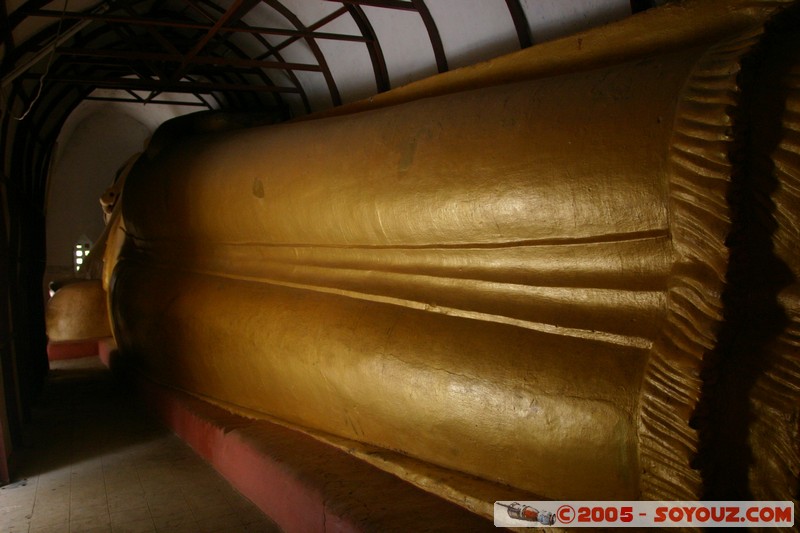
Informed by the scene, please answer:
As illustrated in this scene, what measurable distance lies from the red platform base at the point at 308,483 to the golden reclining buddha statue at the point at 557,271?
7cm

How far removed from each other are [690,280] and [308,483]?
1.31m

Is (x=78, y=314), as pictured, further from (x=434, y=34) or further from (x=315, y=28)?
(x=434, y=34)

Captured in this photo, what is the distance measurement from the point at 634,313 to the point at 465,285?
0.55 m

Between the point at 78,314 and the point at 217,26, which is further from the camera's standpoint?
the point at 78,314

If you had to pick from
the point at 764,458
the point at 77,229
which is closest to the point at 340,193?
the point at 764,458

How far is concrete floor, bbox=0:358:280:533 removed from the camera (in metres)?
2.44

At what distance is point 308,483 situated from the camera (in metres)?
2.11

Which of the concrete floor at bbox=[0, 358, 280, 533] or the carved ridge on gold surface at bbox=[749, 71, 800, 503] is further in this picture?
the concrete floor at bbox=[0, 358, 280, 533]

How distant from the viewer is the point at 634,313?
1.58 meters

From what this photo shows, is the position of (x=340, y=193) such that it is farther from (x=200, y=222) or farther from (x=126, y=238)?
(x=126, y=238)

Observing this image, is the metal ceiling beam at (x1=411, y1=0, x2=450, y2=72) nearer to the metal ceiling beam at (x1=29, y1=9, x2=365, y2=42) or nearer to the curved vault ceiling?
the curved vault ceiling

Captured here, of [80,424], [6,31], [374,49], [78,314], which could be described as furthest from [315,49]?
[80,424]

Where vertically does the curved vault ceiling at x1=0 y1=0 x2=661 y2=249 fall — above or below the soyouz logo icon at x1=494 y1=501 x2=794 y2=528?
above

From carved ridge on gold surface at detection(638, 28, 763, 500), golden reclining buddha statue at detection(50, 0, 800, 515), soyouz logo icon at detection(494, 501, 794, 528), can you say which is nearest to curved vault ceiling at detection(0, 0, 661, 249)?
golden reclining buddha statue at detection(50, 0, 800, 515)
